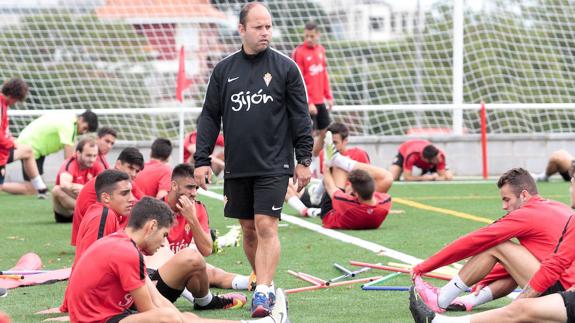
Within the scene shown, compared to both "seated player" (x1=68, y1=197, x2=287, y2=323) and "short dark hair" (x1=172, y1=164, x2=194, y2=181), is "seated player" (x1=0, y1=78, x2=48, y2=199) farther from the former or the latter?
"seated player" (x1=68, y1=197, x2=287, y2=323)

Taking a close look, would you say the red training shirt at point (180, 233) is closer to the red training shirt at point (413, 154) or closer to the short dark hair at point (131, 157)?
the short dark hair at point (131, 157)

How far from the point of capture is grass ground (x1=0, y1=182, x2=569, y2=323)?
7.44 meters

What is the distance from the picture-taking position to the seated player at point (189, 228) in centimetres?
822

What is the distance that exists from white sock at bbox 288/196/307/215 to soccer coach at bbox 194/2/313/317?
230 inches

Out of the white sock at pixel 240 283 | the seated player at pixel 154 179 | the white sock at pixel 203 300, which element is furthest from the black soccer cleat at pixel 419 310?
the seated player at pixel 154 179

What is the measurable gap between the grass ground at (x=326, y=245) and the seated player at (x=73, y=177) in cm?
28

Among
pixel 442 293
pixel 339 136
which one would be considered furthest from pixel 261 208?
pixel 339 136

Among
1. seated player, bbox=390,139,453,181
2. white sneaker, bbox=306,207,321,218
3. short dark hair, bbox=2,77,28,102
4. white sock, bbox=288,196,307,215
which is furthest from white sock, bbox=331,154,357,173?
seated player, bbox=390,139,453,181

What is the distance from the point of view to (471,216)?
13.0 meters

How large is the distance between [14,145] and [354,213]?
223 inches

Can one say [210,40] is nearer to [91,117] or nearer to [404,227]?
[91,117]

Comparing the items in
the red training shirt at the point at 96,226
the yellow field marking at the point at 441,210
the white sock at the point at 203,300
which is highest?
the red training shirt at the point at 96,226

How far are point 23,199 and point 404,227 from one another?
5.92 m

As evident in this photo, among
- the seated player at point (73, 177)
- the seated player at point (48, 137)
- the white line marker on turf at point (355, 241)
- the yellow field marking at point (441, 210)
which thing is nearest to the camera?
the white line marker on turf at point (355, 241)
